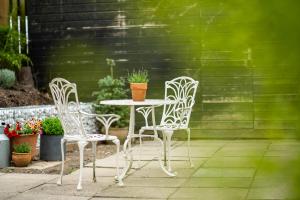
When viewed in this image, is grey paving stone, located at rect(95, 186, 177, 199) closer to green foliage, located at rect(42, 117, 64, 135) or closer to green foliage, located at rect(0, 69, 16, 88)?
green foliage, located at rect(42, 117, 64, 135)

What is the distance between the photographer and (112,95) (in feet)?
27.8

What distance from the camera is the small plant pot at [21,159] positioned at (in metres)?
5.83

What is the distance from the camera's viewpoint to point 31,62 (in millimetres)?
9500

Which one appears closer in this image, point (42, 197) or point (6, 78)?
point (42, 197)

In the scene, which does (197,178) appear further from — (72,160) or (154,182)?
(72,160)

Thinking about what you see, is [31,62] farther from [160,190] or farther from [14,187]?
[160,190]

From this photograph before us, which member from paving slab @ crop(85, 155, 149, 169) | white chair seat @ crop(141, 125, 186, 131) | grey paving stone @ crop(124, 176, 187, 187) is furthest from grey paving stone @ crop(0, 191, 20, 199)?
A: white chair seat @ crop(141, 125, 186, 131)

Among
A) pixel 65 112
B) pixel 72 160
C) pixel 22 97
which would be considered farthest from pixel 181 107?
pixel 22 97

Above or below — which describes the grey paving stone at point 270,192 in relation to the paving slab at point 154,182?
above

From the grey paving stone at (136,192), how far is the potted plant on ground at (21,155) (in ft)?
5.33

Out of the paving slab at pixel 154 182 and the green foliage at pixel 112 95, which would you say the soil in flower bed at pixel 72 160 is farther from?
the paving slab at pixel 154 182

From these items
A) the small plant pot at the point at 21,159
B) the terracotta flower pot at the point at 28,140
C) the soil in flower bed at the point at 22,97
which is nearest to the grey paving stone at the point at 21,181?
the small plant pot at the point at 21,159

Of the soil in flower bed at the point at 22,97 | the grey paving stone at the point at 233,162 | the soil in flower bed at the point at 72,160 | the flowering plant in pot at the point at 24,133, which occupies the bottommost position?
the soil in flower bed at the point at 72,160

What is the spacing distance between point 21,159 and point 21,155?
0.04 meters
